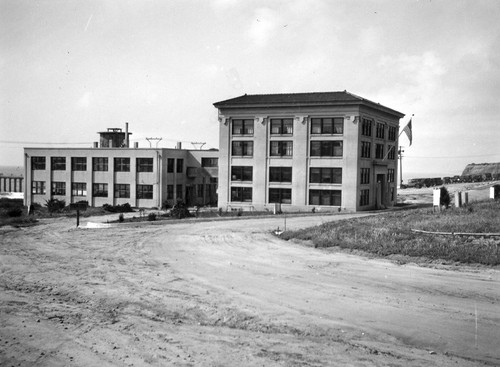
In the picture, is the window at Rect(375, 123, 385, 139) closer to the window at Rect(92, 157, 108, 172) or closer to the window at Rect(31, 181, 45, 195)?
the window at Rect(92, 157, 108, 172)

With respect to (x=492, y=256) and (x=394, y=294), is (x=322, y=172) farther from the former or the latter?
(x=394, y=294)

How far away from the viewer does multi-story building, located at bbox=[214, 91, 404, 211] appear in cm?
4981

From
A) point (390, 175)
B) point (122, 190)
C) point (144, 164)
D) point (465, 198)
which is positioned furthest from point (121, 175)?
point (465, 198)

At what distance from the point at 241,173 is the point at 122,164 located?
53.9ft

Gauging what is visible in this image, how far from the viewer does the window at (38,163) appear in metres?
63.7

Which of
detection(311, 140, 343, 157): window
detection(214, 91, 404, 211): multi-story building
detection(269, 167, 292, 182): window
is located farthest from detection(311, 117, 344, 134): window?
detection(269, 167, 292, 182): window

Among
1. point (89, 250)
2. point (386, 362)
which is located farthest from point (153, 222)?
point (386, 362)

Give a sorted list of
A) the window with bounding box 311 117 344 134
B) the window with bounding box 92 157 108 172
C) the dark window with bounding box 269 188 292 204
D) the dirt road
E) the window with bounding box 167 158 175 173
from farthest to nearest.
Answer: the window with bounding box 92 157 108 172
the window with bounding box 167 158 175 173
the dark window with bounding box 269 188 292 204
the window with bounding box 311 117 344 134
the dirt road

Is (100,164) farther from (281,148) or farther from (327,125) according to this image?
(327,125)

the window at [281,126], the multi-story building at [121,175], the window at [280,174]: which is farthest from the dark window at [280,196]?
the multi-story building at [121,175]

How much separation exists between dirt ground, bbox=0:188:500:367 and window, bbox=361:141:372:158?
99.0ft

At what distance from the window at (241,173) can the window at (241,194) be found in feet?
3.77

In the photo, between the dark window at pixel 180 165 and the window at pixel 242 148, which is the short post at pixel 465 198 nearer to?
the window at pixel 242 148

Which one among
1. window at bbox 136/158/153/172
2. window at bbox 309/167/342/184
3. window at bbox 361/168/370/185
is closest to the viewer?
window at bbox 309/167/342/184
